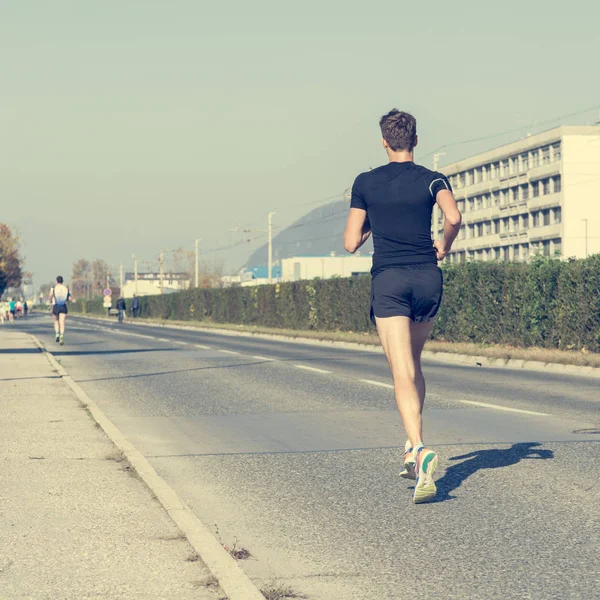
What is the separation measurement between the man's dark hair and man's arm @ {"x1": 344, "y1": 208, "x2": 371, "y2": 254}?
45 cm

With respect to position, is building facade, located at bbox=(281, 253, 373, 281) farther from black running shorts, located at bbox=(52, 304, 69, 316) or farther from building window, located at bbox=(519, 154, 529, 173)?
black running shorts, located at bbox=(52, 304, 69, 316)

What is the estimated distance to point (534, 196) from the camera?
117 metres

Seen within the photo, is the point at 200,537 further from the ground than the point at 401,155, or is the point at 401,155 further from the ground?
the point at 401,155

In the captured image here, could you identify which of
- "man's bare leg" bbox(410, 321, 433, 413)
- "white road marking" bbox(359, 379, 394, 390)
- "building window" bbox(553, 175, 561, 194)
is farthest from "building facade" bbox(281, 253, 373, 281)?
"man's bare leg" bbox(410, 321, 433, 413)

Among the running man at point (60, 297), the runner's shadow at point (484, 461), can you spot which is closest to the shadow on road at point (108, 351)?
the running man at point (60, 297)

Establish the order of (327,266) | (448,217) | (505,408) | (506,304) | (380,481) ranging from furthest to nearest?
(327,266)
(506,304)
(505,408)
(380,481)
(448,217)

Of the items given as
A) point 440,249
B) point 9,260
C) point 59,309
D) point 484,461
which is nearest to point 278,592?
point 440,249

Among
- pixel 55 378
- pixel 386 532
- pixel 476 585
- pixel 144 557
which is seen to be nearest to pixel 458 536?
pixel 386 532

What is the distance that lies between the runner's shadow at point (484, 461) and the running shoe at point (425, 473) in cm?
39

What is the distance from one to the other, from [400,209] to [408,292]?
19.6 inches

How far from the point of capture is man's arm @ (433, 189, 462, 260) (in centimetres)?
610

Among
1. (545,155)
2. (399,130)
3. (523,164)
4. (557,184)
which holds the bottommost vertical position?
(399,130)

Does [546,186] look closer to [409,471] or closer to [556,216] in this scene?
[556,216]

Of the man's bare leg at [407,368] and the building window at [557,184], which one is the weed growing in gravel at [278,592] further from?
the building window at [557,184]
